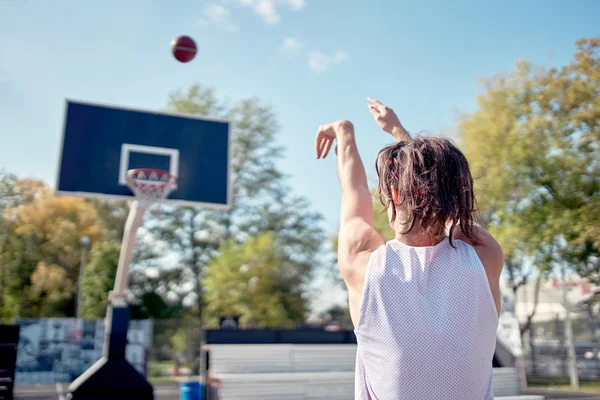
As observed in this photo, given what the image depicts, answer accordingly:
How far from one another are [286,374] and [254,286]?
1476 cm

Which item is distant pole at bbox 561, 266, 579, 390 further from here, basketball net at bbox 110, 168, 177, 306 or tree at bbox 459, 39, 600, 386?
basketball net at bbox 110, 168, 177, 306

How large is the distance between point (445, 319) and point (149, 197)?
A: 7.75 m

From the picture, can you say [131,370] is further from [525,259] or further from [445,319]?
[525,259]

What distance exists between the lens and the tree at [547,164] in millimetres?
14953

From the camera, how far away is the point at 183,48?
26.7 feet

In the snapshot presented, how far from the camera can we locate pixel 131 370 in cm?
764

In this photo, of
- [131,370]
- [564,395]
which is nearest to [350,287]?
[131,370]

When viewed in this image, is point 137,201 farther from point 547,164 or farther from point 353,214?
point 547,164

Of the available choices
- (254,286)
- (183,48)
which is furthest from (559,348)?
(183,48)

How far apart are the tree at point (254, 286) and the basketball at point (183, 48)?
48.8ft

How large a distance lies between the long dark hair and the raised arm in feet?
0.30

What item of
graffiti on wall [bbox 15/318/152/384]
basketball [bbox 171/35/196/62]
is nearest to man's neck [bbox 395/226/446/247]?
basketball [bbox 171/35/196/62]

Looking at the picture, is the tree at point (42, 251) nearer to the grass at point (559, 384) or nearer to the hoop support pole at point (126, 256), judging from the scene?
the hoop support pole at point (126, 256)

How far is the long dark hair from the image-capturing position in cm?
124
